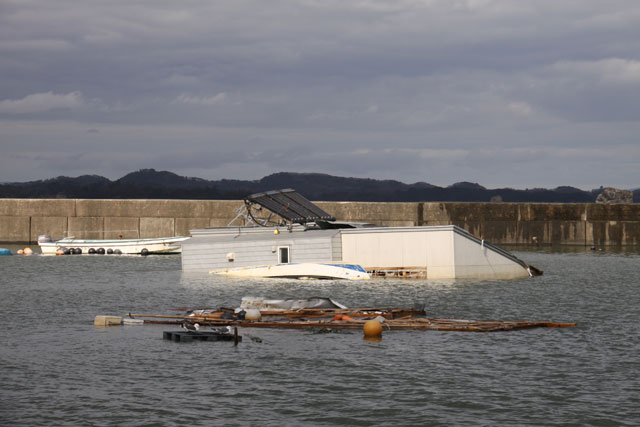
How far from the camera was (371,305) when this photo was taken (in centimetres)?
3316

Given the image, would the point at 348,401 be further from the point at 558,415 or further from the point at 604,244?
the point at 604,244

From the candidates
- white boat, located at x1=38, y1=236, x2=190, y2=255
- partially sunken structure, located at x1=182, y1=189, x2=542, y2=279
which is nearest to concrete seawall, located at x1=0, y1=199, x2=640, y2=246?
white boat, located at x1=38, y1=236, x2=190, y2=255

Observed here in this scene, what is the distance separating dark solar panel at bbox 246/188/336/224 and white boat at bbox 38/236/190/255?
73.1 ft

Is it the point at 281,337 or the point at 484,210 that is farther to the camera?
the point at 484,210

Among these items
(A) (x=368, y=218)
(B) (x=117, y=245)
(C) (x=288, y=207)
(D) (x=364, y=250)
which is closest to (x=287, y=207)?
(C) (x=288, y=207)

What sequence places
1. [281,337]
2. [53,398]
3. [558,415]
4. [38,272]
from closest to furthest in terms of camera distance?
1. [558,415]
2. [53,398]
3. [281,337]
4. [38,272]

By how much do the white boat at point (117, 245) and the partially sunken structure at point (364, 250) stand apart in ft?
74.3

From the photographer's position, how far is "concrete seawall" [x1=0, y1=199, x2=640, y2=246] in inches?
2923

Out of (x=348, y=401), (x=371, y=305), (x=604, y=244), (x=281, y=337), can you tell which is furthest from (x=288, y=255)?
(x=604, y=244)

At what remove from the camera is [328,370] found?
21.0m

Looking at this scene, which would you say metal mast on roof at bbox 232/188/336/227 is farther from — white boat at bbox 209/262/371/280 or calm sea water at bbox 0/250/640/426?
calm sea water at bbox 0/250/640/426

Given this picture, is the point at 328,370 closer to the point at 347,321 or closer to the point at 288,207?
the point at 347,321

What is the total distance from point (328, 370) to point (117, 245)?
50.0 m

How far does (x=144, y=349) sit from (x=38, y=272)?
29990 millimetres
